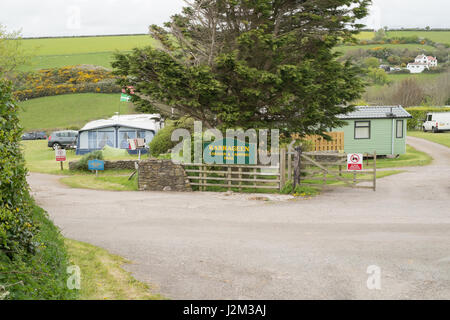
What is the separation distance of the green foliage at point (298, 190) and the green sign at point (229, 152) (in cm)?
203

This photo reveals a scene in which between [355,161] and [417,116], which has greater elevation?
[417,116]

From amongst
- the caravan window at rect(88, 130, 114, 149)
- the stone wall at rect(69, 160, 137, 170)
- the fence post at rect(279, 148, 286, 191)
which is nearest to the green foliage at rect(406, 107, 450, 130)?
the caravan window at rect(88, 130, 114, 149)

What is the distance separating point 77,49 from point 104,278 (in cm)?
8153

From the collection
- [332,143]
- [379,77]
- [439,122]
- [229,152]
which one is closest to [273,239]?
[229,152]

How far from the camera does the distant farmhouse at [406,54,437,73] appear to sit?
8650 cm

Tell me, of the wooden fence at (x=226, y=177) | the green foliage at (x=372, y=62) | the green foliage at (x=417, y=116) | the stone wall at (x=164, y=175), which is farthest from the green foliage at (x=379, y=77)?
the stone wall at (x=164, y=175)

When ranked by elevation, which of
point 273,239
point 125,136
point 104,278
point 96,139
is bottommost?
point 273,239

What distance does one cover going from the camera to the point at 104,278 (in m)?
7.63

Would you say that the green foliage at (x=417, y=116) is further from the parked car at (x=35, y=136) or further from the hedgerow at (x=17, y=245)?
the hedgerow at (x=17, y=245)

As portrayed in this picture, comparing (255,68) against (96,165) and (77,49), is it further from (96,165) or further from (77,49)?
Answer: (77,49)

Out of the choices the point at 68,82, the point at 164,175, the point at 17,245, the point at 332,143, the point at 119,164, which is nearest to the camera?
the point at 17,245

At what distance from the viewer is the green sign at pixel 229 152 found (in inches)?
784

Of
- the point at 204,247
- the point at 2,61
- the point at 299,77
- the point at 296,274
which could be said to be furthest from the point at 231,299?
the point at 2,61
